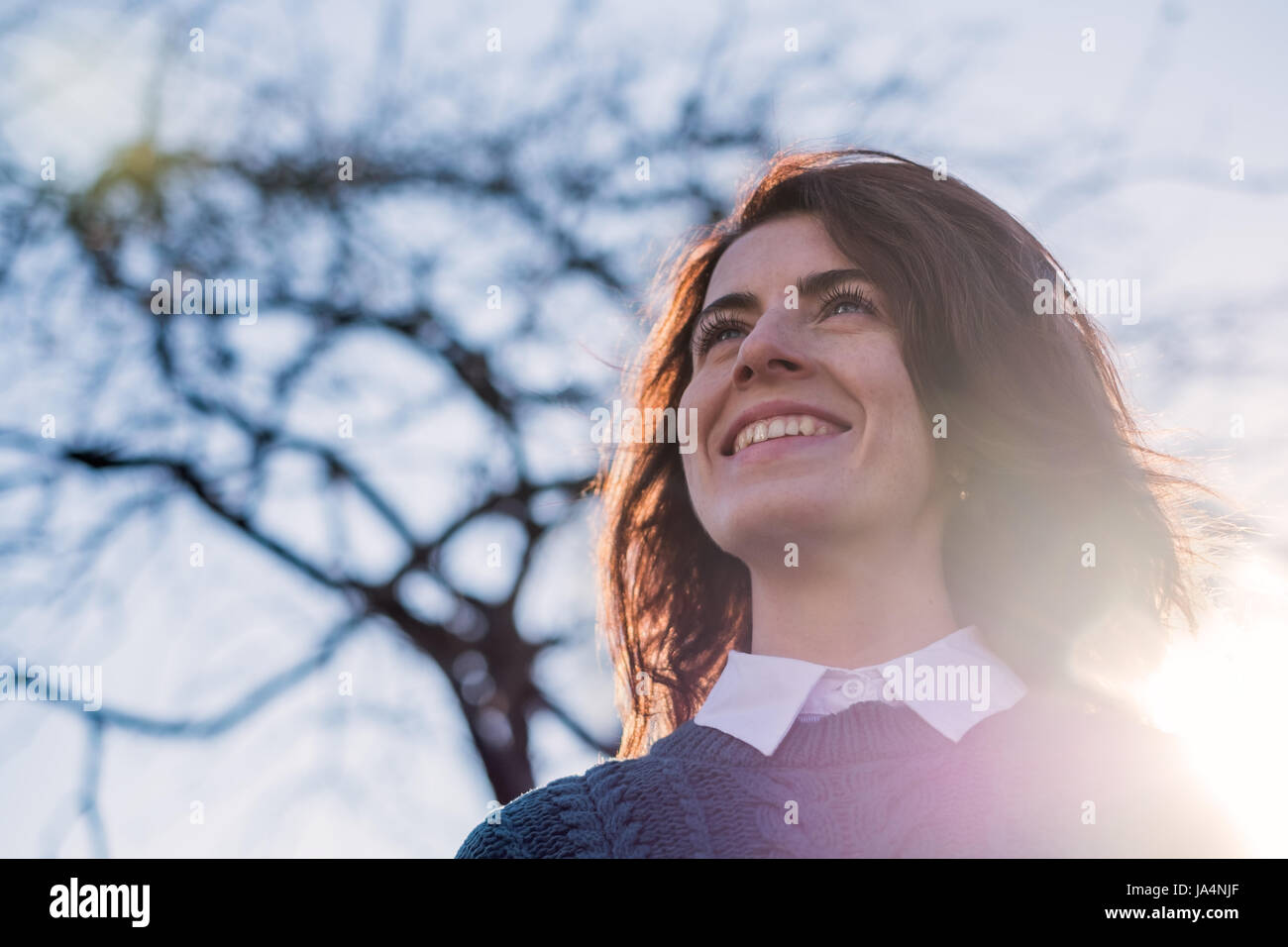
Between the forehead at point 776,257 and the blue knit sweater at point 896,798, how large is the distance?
911 millimetres

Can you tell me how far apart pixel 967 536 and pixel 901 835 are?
0.73m

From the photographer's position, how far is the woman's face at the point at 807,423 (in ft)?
6.46

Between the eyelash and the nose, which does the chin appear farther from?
the eyelash

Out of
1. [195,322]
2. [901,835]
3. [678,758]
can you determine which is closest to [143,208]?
[195,322]

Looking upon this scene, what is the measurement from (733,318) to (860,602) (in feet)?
2.22


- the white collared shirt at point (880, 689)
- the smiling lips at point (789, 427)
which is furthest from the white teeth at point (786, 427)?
the white collared shirt at point (880, 689)

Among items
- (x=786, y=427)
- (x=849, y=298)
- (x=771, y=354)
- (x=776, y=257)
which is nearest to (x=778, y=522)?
(x=786, y=427)

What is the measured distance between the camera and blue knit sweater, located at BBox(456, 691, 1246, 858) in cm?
170

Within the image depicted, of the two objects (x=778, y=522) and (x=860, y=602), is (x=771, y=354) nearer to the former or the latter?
(x=778, y=522)

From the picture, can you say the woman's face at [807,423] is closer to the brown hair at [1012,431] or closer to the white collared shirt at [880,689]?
the brown hair at [1012,431]

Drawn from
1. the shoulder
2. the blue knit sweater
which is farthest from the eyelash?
the shoulder

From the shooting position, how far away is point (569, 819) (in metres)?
1.85
